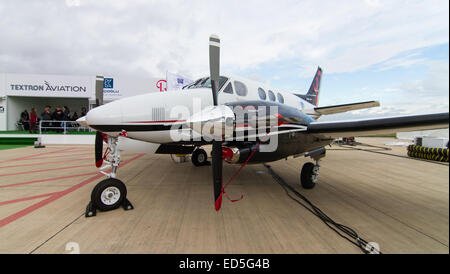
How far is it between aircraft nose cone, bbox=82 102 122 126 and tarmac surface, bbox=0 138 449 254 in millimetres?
1403

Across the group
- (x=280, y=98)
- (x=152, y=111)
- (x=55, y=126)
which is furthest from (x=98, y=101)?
(x=55, y=126)

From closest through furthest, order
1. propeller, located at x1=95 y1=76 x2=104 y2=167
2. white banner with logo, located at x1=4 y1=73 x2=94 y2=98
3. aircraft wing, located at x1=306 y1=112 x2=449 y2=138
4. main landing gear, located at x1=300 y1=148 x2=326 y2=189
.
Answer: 1. aircraft wing, located at x1=306 y1=112 x2=449 y2=138
2. propeller, located at x1=95 y1=76 x2=104 y2=167
3. main landing gear, located at x1=300 y1=148 x2=326 y2=189
4. white banner with logo, located at x1=4 y1=73 x2=94 y2=98

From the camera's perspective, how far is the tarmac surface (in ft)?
7.71

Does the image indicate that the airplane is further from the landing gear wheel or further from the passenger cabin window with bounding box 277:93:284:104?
the passenger cabin window with bounding box 277:93:284:104

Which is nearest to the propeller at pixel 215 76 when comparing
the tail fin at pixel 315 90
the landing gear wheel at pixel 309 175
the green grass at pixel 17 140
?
the landing gear wheel at pixel 309 175

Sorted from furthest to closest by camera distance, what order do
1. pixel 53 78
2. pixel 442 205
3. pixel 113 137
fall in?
pixel 53 78, pixel 113 137, pixel 442 205

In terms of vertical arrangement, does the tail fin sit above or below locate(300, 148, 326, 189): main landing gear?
above

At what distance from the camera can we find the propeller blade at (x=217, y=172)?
117 inches

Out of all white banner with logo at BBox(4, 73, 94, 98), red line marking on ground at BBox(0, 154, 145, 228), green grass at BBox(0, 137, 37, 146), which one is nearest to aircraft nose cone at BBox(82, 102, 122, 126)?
red line marking on ground at BBox(0, 154, 145, 228)

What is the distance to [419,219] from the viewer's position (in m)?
3.12

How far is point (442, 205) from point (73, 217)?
4.03 metres

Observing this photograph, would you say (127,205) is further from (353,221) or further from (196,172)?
(353,221)
